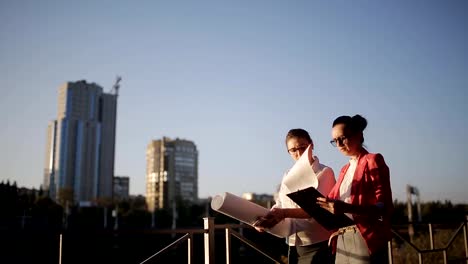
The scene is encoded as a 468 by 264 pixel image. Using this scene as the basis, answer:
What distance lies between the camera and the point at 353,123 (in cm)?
202

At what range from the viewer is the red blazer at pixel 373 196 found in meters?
1.86

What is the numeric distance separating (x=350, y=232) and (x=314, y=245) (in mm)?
215

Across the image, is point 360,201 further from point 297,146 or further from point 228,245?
point 228,245

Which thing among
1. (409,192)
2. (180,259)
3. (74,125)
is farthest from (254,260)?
(74,125)

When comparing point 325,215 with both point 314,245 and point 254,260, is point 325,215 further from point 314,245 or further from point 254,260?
point 254,260

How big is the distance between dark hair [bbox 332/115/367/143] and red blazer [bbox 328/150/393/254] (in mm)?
Result: 131

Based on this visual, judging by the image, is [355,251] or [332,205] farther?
[355,251]

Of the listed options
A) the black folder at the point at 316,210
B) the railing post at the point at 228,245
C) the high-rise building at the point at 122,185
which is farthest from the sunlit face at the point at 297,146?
the high-rise building at the point at 122,185

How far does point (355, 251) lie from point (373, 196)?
25 cm

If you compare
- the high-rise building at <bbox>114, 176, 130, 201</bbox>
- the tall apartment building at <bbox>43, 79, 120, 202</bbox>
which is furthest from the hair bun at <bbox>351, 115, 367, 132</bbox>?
the high-rise building at <bbox>114, 176, 130, 201</bbox>

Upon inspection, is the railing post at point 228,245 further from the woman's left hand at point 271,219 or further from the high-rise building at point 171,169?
the high-rise building at point 171,169

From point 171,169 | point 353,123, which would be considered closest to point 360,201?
point 353,123

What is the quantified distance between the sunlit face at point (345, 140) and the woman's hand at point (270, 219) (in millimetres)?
399

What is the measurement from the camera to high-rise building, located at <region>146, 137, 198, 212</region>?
273 ft
